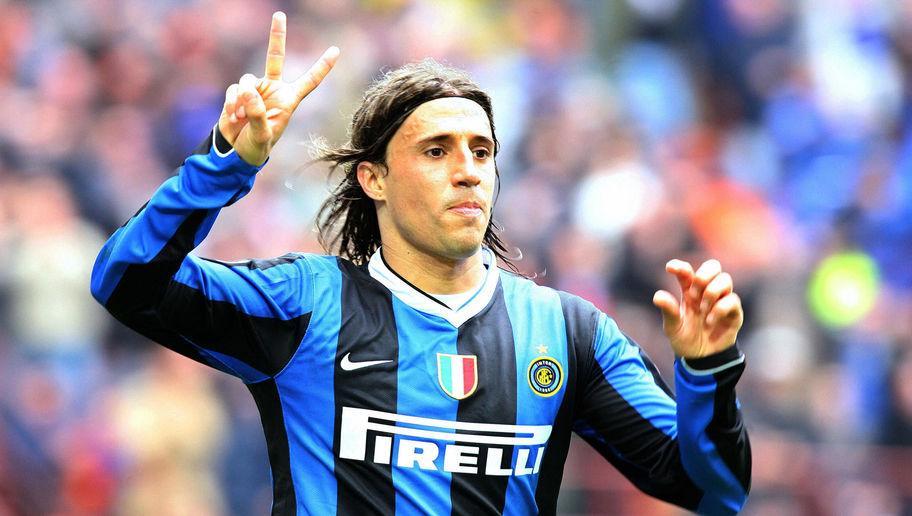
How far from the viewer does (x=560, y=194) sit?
954 cm

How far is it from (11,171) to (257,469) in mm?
2846

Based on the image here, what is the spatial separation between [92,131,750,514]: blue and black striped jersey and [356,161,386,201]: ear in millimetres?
280

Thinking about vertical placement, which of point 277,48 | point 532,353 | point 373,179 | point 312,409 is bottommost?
point 312,409

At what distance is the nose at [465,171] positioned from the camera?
4.01 m

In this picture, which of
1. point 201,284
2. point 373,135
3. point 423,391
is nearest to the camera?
point 201,284

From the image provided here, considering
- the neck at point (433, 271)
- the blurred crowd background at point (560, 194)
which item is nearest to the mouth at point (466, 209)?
the neck at point (433, 271)

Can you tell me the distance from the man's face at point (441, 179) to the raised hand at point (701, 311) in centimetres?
69

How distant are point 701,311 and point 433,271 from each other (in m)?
0.89

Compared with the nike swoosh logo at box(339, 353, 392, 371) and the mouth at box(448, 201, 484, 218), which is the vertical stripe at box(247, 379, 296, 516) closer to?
the nike swoosh logo at box(339, 353, 392, 371)

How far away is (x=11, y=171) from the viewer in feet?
30.1

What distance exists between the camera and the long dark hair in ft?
13.7

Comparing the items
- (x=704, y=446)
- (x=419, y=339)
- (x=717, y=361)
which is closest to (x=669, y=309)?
(x=717, y=361)

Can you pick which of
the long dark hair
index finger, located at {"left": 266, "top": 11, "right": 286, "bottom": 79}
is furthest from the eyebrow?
index finger, located at {"left": 266, "top": 11, "right": 286, "bottom": 79}

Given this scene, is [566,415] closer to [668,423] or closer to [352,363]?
[668,423]
